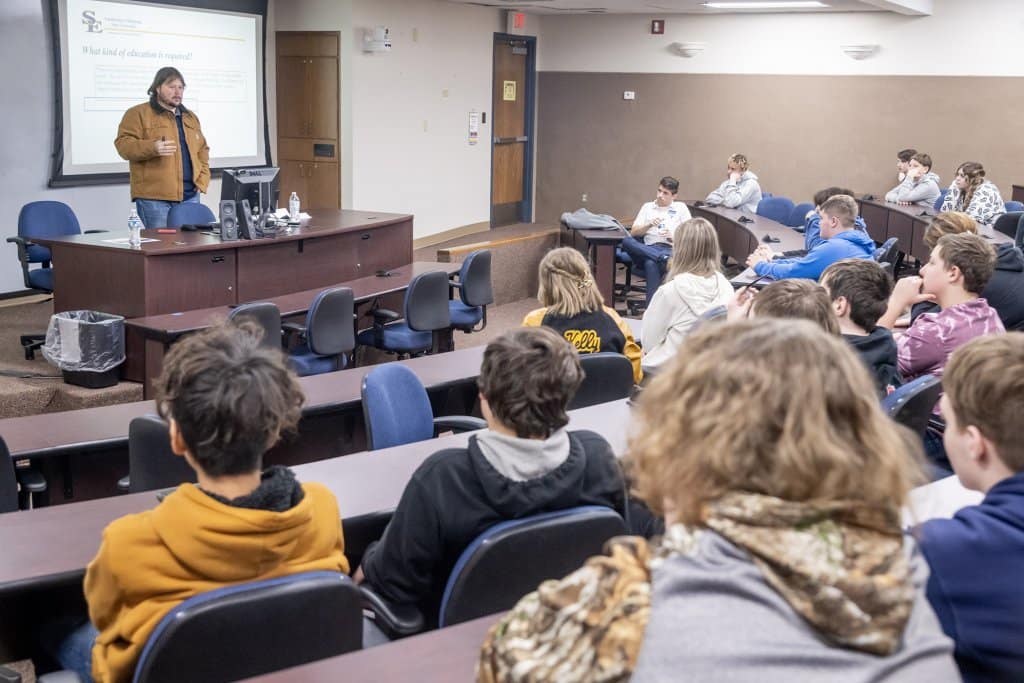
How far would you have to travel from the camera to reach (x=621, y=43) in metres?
12.4

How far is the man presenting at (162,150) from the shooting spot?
6488mm

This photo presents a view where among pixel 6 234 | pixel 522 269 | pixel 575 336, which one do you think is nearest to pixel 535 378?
pixel 575 336

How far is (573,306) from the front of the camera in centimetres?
395

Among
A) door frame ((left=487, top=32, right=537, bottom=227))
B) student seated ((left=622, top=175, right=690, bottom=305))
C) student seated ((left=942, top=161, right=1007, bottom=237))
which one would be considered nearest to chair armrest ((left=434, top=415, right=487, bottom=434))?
student seated ((left=622, top=175, right=690, bottom=305))

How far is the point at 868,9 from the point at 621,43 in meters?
2.85

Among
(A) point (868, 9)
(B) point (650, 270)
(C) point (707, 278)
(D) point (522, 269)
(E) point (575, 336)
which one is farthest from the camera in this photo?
(A) point (868, 9)

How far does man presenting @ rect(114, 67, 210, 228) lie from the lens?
6.49 meters

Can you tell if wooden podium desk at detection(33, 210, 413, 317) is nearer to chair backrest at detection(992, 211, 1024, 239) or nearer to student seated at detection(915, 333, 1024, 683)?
student seated at detection(915, 333, 1024, 683)

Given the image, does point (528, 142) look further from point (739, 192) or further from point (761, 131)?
point (739, 192)

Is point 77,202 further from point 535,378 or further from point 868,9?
point 868,9

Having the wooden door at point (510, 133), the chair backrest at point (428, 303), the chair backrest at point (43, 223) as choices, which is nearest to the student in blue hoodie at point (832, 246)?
the chair backrest at point (428, 303)

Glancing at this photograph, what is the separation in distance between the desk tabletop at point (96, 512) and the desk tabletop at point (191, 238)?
297 cm

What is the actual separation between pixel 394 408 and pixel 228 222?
10.0ft

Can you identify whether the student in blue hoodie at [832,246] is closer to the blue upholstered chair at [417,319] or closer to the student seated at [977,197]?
the blue upholstered chair at [417,319]
